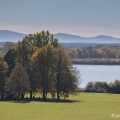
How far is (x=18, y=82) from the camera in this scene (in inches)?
1706

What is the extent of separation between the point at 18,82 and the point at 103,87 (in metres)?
27.8

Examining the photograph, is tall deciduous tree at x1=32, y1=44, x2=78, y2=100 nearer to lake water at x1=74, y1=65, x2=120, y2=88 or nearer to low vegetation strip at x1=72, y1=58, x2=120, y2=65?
lake water at x1=74, y1=65, x2=120, y2=88

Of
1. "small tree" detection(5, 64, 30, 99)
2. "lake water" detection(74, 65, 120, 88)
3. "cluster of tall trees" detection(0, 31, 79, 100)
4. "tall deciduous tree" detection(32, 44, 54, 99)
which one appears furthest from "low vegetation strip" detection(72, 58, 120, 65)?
"small tree" detection(5, 64, 30, 99)

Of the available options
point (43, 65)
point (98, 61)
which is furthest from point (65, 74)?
point (98, 61)

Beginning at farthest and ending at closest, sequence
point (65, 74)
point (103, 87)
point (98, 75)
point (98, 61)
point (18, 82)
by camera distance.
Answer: point (98, 61)
point (98, 75)
point (103, 87)
point (65, 74)
point (18, 82)

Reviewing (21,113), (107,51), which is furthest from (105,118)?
(107,51)

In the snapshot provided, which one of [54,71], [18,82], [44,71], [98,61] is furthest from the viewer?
[98,61]

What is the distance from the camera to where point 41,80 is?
1822 inches

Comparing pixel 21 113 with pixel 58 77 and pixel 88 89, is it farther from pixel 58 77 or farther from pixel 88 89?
pixel 88 89

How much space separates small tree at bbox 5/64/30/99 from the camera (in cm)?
4309

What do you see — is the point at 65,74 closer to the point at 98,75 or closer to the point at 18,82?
the point at 18,82

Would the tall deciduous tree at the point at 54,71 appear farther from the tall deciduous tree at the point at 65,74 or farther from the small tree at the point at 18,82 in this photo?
the small tree at the point at 18,82

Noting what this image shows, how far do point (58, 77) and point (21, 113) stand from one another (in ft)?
53.3

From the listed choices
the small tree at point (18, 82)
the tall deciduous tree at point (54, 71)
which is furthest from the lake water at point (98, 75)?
the small tree at point (18, 82)
